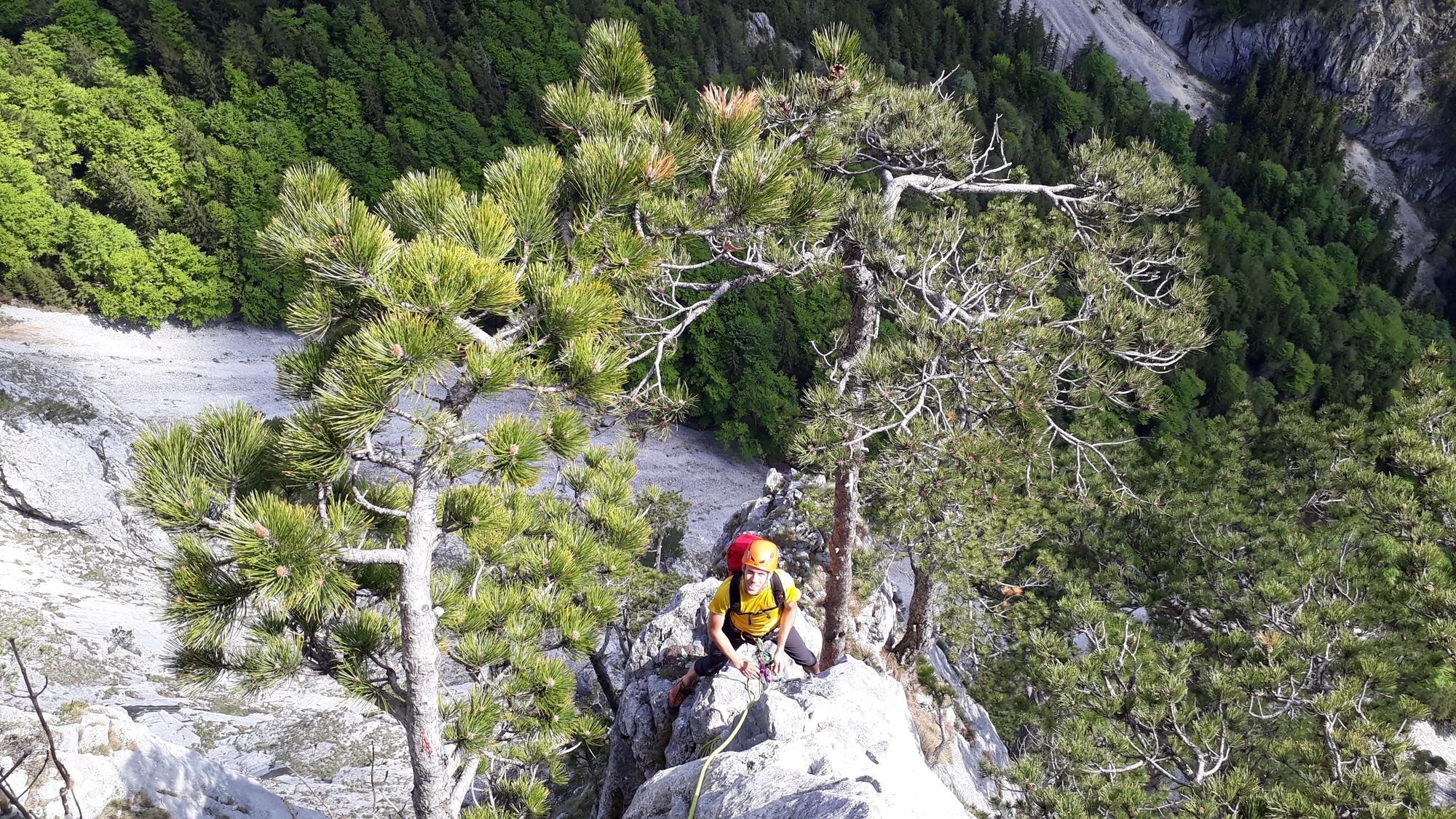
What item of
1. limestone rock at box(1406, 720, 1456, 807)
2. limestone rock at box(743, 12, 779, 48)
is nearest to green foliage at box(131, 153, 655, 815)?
limestone rock at box(1406, 720, 1456, 807)

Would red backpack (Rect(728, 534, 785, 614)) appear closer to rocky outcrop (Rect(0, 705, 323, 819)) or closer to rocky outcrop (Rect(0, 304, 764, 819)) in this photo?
rocky outcrop (Rect(0, 304, 764, 819))

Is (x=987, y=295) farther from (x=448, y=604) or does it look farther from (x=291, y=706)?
(x=291, y=706)

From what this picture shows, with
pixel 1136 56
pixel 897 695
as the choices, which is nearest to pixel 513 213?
pixel 897 695

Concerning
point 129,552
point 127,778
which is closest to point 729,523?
point 127,778

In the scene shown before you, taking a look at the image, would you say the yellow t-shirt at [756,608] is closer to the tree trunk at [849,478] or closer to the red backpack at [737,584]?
the red backpack at [737,584]

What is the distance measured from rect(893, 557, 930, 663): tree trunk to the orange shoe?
633 centimetres

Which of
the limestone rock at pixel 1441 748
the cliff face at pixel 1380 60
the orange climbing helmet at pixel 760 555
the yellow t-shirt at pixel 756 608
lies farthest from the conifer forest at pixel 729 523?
the cliff face at pixel 1380 60

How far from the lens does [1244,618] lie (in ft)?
35.6

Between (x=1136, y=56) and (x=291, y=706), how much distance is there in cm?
7497

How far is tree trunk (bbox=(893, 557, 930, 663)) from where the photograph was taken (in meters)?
11.6

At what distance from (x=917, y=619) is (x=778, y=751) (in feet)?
29.0

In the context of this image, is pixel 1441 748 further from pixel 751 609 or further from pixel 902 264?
pixel 751 609

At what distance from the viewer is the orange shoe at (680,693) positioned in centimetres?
589

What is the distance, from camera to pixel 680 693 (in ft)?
19.5
